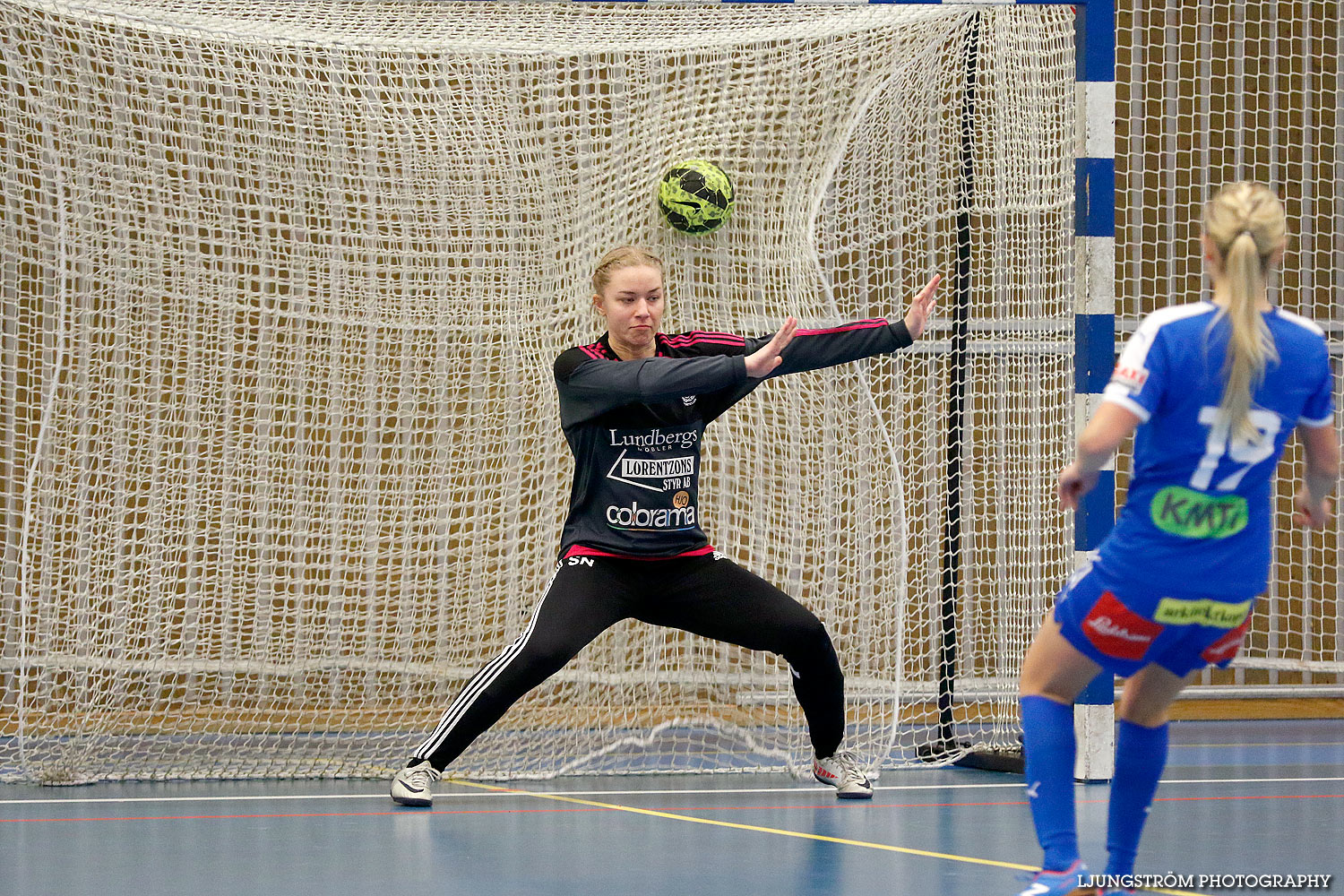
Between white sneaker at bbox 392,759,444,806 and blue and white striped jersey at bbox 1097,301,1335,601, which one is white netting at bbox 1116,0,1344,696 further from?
blue and white striped jersey at bbox 1097,301,1335,601

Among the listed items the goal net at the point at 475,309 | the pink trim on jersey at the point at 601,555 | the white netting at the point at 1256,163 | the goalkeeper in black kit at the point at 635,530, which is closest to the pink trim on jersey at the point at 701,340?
the goalkeeper in black kit at the point at 635,530

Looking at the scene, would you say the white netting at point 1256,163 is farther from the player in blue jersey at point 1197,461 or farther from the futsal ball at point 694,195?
the player in blue jersey at point 1197,461

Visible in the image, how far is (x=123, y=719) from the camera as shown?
6.11 metres

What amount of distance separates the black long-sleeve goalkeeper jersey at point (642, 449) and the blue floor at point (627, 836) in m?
0.88


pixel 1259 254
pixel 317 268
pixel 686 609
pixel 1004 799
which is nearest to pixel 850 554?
pixel 1004 799

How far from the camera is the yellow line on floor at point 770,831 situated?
377cm

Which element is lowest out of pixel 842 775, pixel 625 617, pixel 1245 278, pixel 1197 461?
pixel 842 775

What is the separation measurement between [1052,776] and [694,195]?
302cm

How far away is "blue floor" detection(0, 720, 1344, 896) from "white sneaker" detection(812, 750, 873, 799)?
85mm

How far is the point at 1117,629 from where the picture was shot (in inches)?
110

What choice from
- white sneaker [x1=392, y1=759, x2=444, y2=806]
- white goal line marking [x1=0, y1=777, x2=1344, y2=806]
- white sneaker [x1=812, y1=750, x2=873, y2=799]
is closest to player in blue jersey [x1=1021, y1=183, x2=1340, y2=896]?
white sneaker [x1=812, y1=750, x2=873, y2=799]

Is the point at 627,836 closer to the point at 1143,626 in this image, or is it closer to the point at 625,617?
the point at 625,617

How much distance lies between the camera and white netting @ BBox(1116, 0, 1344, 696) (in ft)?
26.1

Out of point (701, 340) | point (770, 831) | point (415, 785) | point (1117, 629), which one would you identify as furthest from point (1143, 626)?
point (415, 785)
